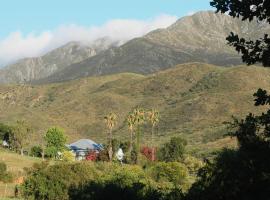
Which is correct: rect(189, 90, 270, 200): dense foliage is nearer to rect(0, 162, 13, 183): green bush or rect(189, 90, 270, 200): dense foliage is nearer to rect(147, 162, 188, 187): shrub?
rect(147, 162, 188, 187): shrub

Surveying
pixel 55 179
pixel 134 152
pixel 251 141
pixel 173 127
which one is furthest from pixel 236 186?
pixel 173 127

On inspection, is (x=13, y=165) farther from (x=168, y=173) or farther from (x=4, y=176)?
(x=168, y=173)

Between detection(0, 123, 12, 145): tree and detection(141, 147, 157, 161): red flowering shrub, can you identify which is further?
detection(0, 123, 12, 145): tree

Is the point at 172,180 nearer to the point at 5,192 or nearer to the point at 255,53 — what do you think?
the point at 5,192

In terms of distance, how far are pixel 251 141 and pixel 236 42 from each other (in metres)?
2.57

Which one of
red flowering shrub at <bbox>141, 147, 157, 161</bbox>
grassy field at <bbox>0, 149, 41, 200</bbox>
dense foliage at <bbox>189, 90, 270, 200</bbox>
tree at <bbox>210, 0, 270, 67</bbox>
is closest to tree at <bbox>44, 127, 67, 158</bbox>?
grassy field at <bbox>0, 149, 41, 200</bbox>

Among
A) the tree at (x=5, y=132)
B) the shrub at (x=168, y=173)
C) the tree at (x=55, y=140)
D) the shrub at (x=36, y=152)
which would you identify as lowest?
the shrub at (x=168, y=173)

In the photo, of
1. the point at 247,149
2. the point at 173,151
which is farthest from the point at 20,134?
the point at 247,149

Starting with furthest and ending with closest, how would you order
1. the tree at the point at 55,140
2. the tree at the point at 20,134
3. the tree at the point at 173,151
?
the tree at the point at 20,134 < the tree at the point at 55,140 < the tree at the point at 173,151

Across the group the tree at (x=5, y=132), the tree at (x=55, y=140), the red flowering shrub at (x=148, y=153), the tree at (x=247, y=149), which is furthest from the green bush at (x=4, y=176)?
the tree at (x=247, y=149)

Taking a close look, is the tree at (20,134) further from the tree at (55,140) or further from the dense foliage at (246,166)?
the dense foliage at (246,166)

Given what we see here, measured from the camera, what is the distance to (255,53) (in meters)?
13.2

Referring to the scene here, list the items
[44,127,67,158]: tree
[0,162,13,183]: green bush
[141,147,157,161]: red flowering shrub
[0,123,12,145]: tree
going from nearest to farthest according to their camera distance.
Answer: [0,162,13,183]: green bush, [141,147,157,161]: red flowering shrub, [44,127,67,158]: tree, [0,123,12,145]: tree

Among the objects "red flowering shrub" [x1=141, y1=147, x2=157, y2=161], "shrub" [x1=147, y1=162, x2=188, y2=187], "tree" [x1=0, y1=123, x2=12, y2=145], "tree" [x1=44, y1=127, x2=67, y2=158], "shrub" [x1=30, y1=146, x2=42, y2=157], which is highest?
"tree" [x1=0, y1=123, x2=12, y2=145]
